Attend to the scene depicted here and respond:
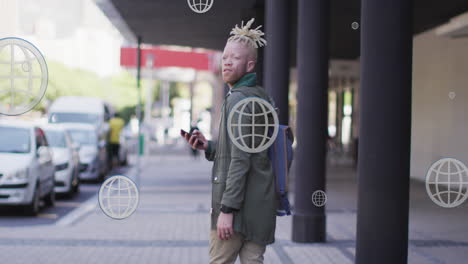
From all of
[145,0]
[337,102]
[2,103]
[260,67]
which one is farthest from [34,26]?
[337,102]

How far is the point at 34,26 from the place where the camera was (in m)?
6.87

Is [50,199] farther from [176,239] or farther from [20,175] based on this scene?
[176,239]

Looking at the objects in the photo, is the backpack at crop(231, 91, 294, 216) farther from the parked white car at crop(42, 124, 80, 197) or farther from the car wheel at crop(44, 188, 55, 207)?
the parked white car at crop(42, 124, 80, 197)

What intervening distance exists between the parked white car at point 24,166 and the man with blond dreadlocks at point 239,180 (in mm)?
8483

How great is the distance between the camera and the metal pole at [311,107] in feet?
29.5

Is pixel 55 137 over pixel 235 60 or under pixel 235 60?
under

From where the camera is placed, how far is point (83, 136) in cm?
2116

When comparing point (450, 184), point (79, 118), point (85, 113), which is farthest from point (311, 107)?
point (85, 113)

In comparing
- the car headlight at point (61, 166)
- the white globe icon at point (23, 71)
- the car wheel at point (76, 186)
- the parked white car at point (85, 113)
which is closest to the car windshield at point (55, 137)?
the car headlight at point (61, 166)

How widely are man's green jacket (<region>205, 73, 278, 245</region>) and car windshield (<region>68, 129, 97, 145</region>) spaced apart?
1732 centimetres

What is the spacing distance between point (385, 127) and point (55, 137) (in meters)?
13.8

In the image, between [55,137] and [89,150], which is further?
[89,150]

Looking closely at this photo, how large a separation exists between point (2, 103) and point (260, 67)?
8.35 metres

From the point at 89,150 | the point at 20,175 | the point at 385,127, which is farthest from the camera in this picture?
the point at 89,150
